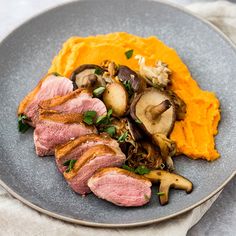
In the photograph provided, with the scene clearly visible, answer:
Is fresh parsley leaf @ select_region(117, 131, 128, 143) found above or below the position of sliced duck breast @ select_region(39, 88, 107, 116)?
below

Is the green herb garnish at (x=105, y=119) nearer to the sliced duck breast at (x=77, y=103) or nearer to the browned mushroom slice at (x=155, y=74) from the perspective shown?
the sliced duck breast at (x=77, y=103)

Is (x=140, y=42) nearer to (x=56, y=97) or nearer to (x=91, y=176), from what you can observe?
(x=56, y=97)

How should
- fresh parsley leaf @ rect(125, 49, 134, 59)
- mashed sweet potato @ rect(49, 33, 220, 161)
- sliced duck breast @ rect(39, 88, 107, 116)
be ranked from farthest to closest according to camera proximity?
fresh parsley leaf @ rect(125, 49, 134, 59) → mashed sweet potato @ rect(49, 33, 220, 161) → sliced duck breast @ rect(39, 88, 107, 116)

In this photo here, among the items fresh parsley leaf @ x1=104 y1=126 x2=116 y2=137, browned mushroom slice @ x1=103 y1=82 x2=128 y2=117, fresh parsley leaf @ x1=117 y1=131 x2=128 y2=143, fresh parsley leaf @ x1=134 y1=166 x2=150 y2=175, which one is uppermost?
browned mushroom slice @ x1=103 y1=82 x2=128 y2=117

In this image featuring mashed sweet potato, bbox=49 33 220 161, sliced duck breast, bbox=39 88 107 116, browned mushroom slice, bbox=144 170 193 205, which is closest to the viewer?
browned mushroom slice, bbox=144 170 193 205

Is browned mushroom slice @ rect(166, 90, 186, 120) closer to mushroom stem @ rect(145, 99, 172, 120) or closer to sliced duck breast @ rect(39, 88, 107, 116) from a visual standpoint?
mushroom stem @ rect(145, 99, 172, 120)

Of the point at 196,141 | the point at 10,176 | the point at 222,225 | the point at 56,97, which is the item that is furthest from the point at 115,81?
the point at 222,225

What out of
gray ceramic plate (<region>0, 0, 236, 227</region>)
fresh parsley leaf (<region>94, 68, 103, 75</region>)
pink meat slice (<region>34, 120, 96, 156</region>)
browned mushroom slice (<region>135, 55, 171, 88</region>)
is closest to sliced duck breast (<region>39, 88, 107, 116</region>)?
pink meat slice (<region>34, 120, 96, 156</region>)
